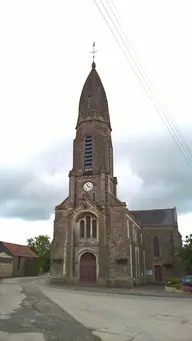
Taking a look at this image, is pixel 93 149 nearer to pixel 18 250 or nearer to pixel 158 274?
pixel 158 274

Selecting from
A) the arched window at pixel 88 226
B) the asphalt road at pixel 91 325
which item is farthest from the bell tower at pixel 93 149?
the asphalt road at pixel 91 325

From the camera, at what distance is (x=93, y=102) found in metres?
39.4

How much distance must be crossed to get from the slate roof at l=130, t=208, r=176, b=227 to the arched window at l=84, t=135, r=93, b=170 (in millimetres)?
17337

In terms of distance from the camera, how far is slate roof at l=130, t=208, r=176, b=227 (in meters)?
47.2

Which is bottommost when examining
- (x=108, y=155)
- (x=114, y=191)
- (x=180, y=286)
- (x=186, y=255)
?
(x=180, y=286)

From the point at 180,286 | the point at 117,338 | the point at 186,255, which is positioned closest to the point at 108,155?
the point at 186,255

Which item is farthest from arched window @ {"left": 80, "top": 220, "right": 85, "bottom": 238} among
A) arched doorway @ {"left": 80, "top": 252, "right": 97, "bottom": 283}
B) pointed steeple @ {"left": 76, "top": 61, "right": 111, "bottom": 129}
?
pointed steeple @ {"left": 76, "top": 61, "right": 111, "bottom": 129}

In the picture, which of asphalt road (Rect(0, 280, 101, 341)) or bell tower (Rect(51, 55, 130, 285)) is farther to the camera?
bell tower (Rect(51, 55, 130, 285))

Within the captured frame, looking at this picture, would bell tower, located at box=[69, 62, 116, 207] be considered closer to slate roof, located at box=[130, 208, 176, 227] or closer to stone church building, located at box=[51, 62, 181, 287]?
stone church building, located at box=[51, 62, 181, 287]

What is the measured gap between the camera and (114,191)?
37.3 meters

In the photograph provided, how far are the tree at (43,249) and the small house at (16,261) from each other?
19.7m

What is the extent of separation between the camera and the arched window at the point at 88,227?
32219 millimetres

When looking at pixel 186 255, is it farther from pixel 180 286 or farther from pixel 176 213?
pixel 176 213

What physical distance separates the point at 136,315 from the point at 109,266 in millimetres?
18694
